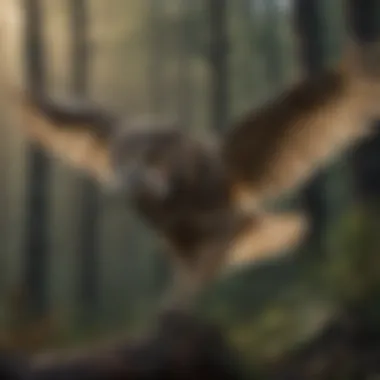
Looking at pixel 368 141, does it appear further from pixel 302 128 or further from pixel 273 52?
pixel 273 52

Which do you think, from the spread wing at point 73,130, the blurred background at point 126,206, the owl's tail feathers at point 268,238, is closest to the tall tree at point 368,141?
the blurred background at point 126,206

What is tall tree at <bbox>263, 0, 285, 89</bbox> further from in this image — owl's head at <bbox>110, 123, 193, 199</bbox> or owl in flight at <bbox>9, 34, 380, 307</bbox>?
owl's head at <bbox>110, 123, 193, 199</bbox>

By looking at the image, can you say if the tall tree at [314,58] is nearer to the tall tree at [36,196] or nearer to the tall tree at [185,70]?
the tall tree at [185,70]

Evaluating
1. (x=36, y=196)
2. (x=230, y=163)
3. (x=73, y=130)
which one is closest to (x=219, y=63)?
(x=230, y=163)

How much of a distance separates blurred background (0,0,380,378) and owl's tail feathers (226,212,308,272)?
17 mm

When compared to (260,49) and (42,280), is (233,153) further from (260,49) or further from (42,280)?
(42,280)

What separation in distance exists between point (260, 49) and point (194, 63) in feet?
0.37

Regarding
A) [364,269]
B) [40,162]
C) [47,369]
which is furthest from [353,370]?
[40,162]

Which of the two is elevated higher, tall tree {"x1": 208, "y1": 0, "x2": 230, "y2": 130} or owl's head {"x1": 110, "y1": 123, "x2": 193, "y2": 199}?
tall tree {"x1": 208, "y1": 0, "x2": 230, "y2": 130}

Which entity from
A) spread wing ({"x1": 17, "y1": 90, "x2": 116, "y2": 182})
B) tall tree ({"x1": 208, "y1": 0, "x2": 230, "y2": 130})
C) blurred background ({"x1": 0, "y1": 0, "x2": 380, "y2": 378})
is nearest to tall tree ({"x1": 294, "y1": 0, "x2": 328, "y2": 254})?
blurred background ({"x1": 0, "y1": 0, "x2": 380, "y2": 378})

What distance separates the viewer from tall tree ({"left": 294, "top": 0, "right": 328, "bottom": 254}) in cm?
137

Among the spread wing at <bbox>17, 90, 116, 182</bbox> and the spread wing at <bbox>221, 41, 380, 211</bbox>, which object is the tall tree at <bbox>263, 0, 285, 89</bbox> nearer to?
the spread wing at <bbox>221, 41, 380, 211</bbox>

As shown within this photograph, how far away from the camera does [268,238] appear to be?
137 cm

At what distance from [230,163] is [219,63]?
0.17m
